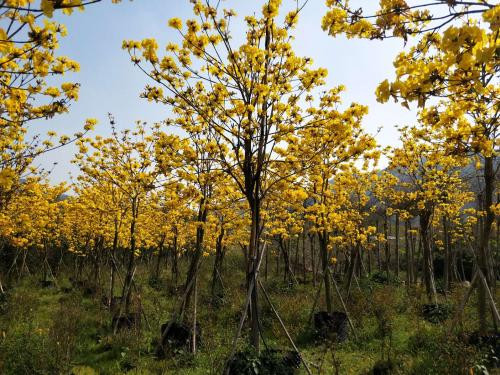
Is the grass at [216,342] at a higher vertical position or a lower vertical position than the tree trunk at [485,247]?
lower

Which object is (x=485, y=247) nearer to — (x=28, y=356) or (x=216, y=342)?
(x=216, y=342)

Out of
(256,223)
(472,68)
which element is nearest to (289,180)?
(256,223)

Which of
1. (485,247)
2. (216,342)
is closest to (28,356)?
(216,342)

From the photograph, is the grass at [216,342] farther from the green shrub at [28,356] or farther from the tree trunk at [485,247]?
the tree trunk at [485,247]

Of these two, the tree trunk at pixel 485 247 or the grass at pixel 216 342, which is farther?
the grass at pixel 216 342

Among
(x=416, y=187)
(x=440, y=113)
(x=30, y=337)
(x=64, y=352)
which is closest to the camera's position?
(x=440, y=113)

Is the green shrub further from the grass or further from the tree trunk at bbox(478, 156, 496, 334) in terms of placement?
the tree trunk at bbox(478, 156, 496, 334)

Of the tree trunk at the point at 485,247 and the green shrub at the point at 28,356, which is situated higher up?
the tree trunk at the point at 485,247

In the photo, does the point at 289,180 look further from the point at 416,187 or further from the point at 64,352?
the point at 416,187

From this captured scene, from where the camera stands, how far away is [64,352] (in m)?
7.51

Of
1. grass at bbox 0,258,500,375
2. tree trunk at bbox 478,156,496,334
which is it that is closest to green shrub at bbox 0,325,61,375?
grass at bbox 0,258,500,375

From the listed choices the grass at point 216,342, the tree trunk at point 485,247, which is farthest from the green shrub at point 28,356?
the tree trunk at point 485,247

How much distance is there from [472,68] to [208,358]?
8125 millimetres

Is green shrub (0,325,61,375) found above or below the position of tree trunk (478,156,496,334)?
below
